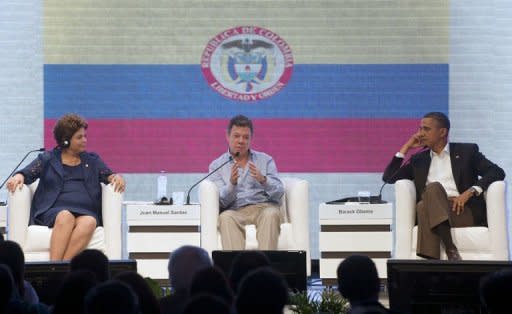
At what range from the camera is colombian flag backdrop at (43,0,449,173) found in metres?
9.38

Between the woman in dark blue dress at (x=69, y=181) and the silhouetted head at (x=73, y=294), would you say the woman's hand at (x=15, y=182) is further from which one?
the silhouetted head at (x=73, y=294)

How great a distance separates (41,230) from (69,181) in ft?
1.46

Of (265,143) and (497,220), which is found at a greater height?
(265,143)

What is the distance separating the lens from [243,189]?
A: 8.16 meters

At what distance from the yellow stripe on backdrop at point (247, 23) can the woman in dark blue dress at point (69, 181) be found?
151 cm

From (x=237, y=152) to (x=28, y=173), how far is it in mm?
1454

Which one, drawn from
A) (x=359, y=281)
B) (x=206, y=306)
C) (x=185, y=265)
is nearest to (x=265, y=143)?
(x=185, y=265)

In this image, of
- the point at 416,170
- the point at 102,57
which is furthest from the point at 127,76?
the point at 416,170

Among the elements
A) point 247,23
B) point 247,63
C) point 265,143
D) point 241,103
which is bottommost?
point 265,143

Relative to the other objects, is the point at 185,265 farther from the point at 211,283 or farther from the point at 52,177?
the point at 52,177

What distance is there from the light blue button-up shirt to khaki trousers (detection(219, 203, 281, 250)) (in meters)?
0.14

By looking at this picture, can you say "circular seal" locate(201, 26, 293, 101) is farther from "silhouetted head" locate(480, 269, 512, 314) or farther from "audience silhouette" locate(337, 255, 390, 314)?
"silhouetted head" locate(480, 269, 512, 314)

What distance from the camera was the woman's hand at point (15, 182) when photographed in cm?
775

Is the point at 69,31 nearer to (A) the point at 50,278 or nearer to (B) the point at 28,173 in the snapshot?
(B) the point at 28,173
